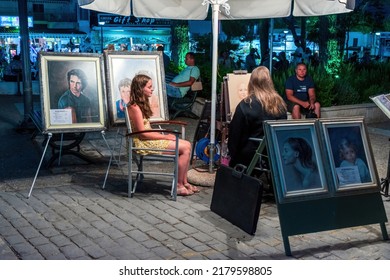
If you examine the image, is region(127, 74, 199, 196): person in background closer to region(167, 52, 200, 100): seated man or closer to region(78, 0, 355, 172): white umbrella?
region(78, 0, 355, 172): white umbrella

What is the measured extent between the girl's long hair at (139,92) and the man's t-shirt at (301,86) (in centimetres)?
354

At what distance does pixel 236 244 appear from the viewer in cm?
416

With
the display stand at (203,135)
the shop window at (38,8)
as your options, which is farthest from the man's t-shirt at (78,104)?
the shop window at (38,8)

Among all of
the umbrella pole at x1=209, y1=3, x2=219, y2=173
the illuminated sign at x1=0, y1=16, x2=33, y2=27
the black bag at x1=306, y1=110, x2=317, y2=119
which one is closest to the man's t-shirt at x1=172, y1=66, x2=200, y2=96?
the black bag at x1=306, y1=110, x2=317, y2=119

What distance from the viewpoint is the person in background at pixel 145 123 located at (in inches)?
211

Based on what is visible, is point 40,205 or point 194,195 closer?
point 40,205

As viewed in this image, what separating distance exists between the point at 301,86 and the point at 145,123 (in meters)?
3.62

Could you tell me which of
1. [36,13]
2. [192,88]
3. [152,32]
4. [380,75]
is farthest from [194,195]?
[36,13]

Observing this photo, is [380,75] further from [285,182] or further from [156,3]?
[285,182]

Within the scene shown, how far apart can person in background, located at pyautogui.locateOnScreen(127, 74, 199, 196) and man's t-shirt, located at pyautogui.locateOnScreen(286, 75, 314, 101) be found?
11.0 feet

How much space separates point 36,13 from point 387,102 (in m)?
39.4

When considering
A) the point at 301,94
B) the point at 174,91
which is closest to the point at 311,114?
the point at 301,94

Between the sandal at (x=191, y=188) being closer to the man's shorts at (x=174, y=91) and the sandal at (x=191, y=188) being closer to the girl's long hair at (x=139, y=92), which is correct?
the girl's long hair at (x=139, y=92)

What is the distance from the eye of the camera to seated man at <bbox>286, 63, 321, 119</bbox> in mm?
8117
